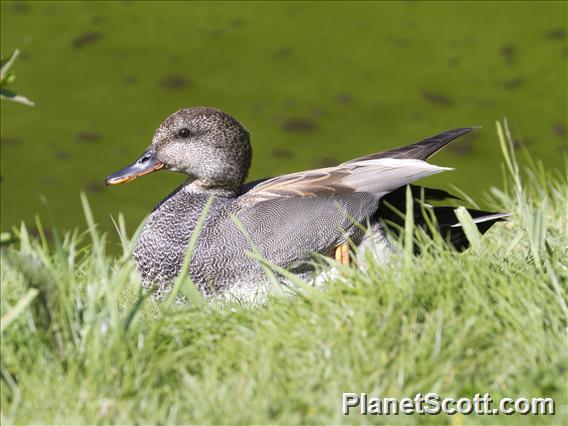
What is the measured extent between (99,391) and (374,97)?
4341mm

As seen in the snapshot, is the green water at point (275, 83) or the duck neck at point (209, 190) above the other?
the green water at point (275, 83)

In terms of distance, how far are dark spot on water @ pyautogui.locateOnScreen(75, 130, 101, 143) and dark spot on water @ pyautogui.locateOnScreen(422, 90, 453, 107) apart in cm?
204

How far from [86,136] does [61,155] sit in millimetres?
206

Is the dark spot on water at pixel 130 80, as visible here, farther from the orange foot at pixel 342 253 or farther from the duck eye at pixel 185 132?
the orange foot at pixel 342 253

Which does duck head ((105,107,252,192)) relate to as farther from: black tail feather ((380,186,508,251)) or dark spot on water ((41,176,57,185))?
dark spot on water ((41,176,57,185))

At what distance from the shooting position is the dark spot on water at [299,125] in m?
6.11

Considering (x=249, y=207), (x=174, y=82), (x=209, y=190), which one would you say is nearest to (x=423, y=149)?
(x=249, y=207)

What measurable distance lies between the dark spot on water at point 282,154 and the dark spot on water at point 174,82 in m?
0.80

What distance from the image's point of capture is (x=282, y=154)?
5961mm

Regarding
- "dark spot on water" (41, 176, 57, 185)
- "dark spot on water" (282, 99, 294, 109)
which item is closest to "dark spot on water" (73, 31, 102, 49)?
"dark spot on water" (41, 176, 57, 185)

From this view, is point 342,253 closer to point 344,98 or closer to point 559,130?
point 344,98

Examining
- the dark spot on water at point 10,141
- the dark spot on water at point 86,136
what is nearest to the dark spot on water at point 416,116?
the dark spot on water at point 86,136

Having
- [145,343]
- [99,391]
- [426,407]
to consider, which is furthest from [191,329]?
[426,407]

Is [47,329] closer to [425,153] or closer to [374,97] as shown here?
[425,153]
